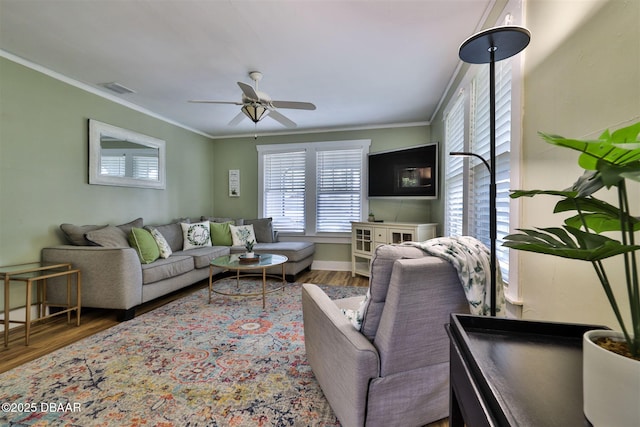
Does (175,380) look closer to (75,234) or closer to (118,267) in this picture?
(118,267)

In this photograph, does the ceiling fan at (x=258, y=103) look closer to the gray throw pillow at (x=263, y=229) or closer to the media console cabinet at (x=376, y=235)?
the media console cabinet at (x=376, y=235)

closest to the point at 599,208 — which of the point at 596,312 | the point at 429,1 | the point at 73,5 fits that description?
the point at 596,312

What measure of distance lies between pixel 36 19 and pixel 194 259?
2589 millimetres

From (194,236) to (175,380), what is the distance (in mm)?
2696

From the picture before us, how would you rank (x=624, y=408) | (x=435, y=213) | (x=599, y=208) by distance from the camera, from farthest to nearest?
1. (x=435, y=213)
2. (x=599, y=208)
3. (x=624, y=408)

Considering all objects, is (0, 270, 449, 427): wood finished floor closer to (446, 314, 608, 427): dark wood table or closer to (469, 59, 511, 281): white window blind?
(446, 314, 608, 427): dark wood table

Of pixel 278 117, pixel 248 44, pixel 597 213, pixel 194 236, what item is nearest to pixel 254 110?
pixel 278 117

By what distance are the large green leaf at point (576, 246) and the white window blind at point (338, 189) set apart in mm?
4326

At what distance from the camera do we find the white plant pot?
40cm

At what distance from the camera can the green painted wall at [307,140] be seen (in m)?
4.65

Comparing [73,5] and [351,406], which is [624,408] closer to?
[351,406]

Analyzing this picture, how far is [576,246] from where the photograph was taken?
1.82ft

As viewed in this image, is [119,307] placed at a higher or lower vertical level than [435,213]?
lower

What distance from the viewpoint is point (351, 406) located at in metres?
1.22
